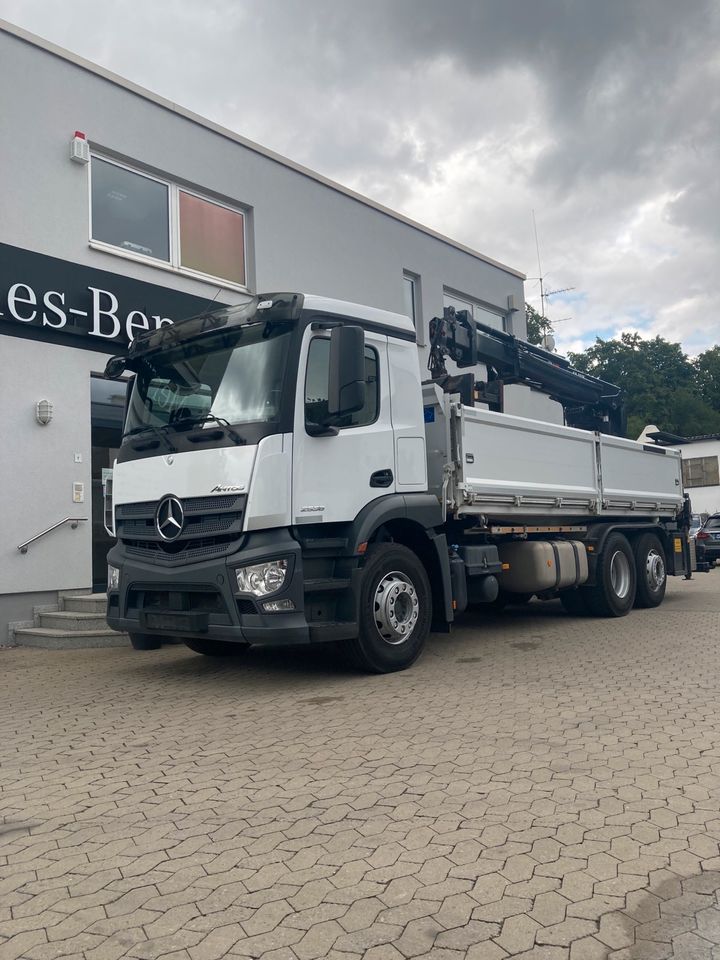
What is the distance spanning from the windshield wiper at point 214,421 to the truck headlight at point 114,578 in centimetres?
136

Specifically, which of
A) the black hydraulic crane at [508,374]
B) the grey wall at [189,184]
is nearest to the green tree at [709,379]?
the grey wall at [189,184]

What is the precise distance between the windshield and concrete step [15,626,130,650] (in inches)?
125

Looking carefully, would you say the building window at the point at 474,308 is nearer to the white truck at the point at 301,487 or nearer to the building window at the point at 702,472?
the white truck at the point at 301,487

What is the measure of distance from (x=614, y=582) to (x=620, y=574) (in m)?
0.19

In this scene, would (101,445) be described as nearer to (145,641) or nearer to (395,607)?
(145,641)

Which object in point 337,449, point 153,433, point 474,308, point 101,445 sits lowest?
point 337,449

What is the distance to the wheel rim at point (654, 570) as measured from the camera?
1159cm

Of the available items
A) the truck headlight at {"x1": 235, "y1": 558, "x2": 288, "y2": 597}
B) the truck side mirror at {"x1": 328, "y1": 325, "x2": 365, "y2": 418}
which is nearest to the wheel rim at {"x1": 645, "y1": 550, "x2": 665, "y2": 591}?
the truck side mirror at {"x1": 328, "y1": 325, "x2": 365, "y2": 418}

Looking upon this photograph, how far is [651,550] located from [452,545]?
487 centimetres

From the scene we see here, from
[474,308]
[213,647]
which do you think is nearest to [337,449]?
[213,647]

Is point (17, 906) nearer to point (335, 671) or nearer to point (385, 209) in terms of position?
point (335, 671)

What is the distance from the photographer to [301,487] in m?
6.36

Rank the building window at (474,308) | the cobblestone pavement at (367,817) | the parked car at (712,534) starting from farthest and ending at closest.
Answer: the parked car at (712,534) → the building window at (474,308) → the cobblestone pavement at (367,817)

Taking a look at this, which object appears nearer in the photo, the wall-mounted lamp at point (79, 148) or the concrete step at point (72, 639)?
the concrete step at point (72, 639)
